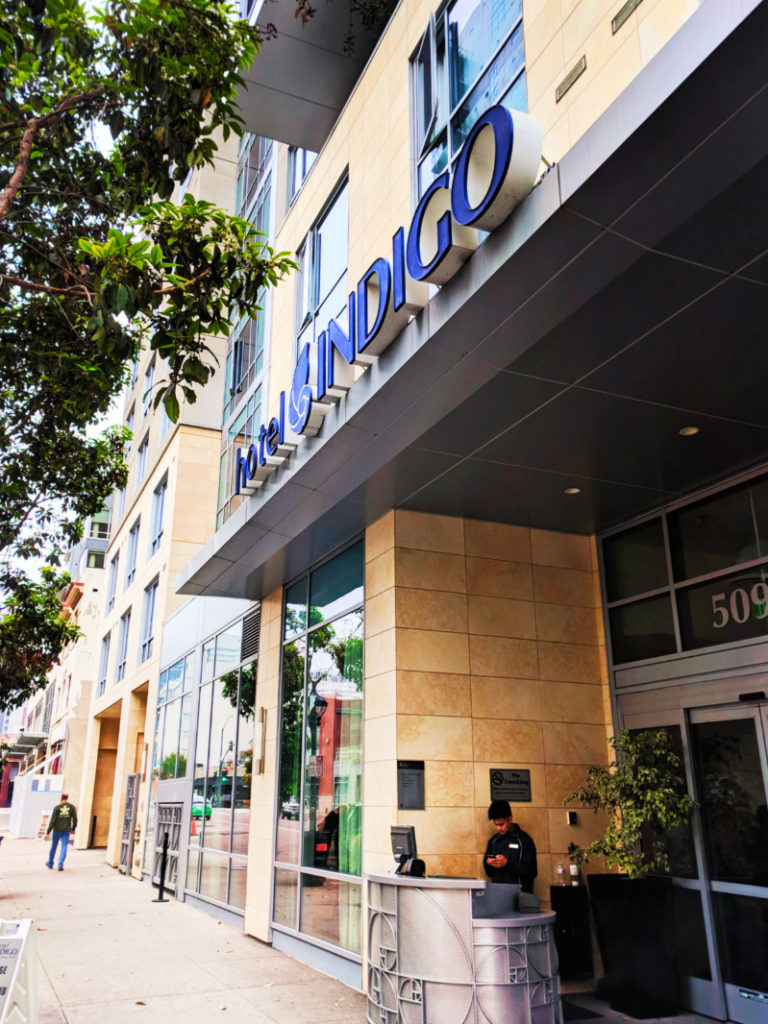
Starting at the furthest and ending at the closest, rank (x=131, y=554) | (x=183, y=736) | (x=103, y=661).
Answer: (x=103, y=661) < (x=131, y=554) < (x=183, y=736)

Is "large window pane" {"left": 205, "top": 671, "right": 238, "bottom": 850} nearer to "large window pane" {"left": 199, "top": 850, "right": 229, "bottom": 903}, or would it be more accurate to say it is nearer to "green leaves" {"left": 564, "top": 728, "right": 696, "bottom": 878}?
"large window pane" {"left": 199, "top": 850, "right": 229, "bottom": 903}

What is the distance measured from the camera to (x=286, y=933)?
10047 mm

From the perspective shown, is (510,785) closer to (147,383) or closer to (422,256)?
(422,256)

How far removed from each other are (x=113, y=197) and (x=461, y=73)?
382 cm

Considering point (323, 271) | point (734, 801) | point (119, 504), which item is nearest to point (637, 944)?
point (734, 801)

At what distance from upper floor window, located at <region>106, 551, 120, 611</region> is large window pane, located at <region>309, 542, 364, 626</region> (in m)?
19.6

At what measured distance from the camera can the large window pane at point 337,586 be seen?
30.7 feet

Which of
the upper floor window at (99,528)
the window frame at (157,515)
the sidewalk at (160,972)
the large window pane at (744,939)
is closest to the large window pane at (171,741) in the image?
the sidewalk at (160,972)

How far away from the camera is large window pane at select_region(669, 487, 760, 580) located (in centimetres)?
739

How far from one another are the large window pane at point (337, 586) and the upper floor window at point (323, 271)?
3072 mm

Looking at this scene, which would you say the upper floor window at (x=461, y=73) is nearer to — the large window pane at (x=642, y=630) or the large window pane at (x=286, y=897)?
the large window pane at (x=642, y=630)

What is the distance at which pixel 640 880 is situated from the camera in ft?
23.7

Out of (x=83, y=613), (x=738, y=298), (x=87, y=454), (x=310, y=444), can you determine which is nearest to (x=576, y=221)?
(x=738, y=298)

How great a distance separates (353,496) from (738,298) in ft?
13.5
